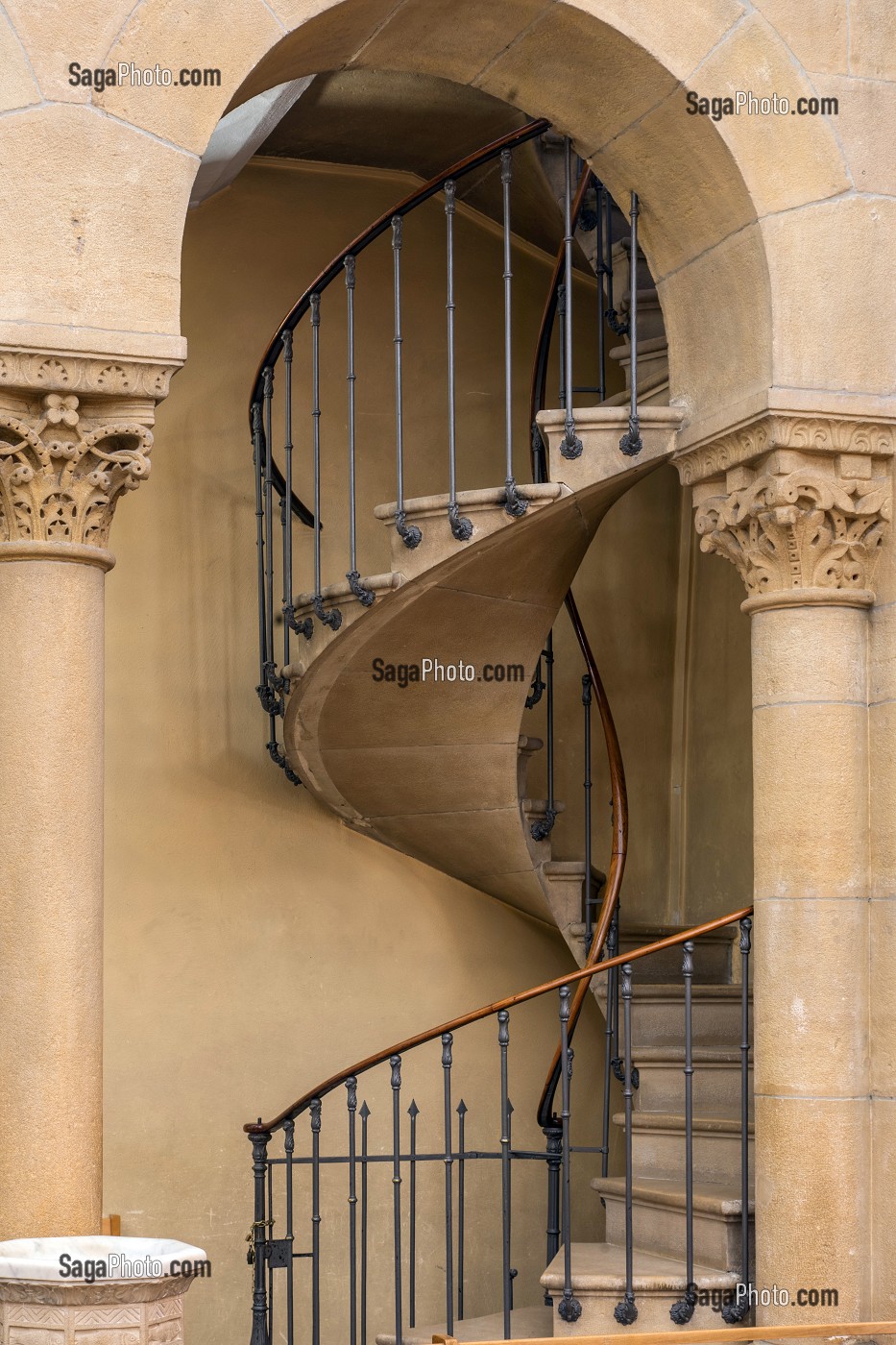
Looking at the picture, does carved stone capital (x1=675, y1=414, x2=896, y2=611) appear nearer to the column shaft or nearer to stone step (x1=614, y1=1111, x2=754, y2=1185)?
stone step (x1=614, y1=1111, x2=754, y2=1185)

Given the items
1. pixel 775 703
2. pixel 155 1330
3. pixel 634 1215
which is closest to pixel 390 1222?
pixel 634 1215

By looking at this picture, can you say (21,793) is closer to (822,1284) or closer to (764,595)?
(764,595)

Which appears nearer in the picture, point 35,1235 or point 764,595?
point 35,1235

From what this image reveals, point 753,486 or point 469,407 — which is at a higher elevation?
point 469,407

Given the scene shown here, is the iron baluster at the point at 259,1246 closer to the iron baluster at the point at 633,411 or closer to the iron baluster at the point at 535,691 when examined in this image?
the iron baluster at the point at 535,691

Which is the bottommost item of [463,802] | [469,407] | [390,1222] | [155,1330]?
[390,1222]

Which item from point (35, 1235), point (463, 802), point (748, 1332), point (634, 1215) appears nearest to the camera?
point (35, 1235)

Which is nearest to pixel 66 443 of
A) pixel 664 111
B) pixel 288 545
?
pixel 664 111

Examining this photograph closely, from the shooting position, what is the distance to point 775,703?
4.27 meters

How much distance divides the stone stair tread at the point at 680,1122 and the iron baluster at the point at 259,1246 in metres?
1.12

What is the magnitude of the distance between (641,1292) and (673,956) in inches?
58.5

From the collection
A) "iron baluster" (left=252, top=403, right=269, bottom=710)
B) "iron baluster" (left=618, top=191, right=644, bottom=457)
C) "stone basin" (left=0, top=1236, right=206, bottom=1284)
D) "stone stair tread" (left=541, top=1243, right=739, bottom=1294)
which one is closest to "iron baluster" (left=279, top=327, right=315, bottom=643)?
"iron baluster" (left=252, top=403, right=269, bottom=710)

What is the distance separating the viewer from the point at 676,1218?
15.8 ft

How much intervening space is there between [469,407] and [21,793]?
3.49 meters
